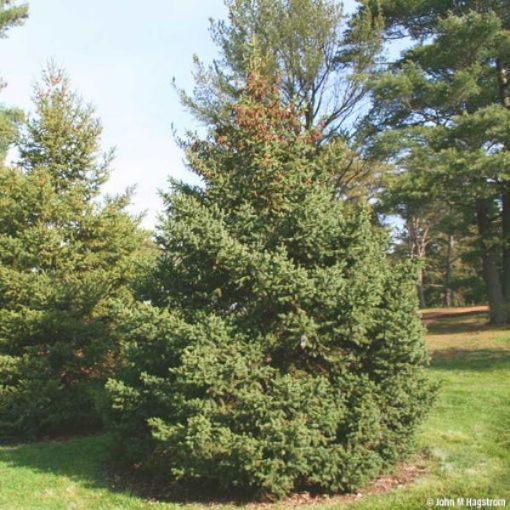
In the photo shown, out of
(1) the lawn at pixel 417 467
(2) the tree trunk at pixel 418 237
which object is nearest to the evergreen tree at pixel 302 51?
(1) the lawn at pixel 417 467

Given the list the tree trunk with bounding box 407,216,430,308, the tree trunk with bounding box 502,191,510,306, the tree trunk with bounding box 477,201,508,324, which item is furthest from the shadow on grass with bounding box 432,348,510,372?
the tree trunk with bounding box 407,216,430,308

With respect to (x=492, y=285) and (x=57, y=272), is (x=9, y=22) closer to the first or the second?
(x=57, y=272)

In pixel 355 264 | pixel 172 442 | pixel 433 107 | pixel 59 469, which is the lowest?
pixel 59 469

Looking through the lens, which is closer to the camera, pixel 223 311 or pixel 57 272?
pixel 223 311

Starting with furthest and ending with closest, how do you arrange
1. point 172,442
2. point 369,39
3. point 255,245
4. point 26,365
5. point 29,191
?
point 369,39 < point 29,191 < point 26,365 < point 255,245 < point 172,442

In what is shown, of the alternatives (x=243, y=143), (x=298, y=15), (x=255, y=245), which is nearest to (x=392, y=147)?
(x=298, y=15)

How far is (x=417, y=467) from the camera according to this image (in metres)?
5.96

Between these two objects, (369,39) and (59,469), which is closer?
(59,469)

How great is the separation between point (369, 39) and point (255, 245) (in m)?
12.9

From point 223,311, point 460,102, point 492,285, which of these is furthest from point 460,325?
point 223,311

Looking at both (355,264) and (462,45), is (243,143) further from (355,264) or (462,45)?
(462,45)

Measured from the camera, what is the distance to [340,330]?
5527mm

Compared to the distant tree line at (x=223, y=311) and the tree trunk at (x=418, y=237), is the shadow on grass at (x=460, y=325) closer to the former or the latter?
the distant tree line at (x=223, y=311)

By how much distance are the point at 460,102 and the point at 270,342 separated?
13.8 metres
